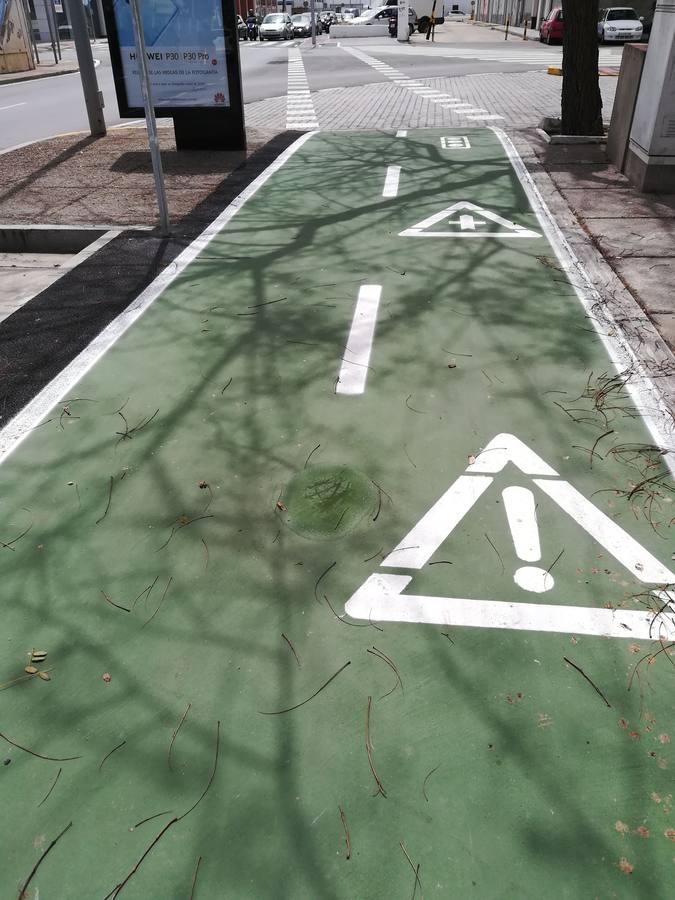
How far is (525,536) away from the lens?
3.45 meters

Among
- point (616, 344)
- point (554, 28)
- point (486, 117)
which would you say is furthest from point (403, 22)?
point (616, 344)

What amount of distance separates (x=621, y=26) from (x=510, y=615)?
4003 cm

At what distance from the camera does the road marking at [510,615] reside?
9.66 ft

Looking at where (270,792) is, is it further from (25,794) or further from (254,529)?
(254,529)

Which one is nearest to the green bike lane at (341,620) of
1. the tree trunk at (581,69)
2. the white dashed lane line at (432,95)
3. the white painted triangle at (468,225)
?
the white painted triangle at (468,225)

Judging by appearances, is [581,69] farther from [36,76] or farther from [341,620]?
[36,76]

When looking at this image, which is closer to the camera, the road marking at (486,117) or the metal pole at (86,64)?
the metal pole at (86,64)

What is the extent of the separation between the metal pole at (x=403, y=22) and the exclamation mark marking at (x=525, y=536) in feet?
151

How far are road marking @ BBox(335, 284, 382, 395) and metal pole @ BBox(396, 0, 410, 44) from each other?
43.1m

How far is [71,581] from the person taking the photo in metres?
3.23

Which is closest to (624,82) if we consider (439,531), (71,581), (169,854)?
(439,531)

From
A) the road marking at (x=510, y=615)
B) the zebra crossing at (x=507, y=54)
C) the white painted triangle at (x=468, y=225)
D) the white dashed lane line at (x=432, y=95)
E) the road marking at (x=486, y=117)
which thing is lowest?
the road marking at (x=510, y=615)

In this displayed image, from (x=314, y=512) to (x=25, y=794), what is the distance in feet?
5.98

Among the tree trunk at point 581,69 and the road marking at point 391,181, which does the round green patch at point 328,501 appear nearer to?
the road marking at point 391,181
